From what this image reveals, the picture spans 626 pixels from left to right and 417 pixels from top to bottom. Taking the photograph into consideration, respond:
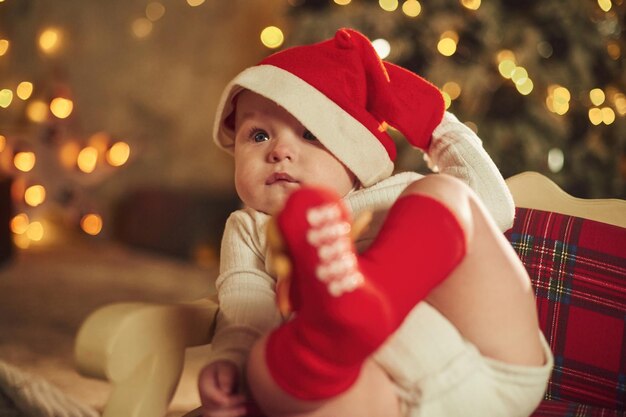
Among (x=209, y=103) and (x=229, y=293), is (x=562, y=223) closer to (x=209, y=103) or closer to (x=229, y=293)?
(x=229, y=293)

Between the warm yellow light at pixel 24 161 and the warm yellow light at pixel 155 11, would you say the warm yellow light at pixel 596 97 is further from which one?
the warm yellow light at pixel 24 161

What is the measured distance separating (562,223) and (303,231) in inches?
27.6

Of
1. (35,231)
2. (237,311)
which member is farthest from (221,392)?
(35,231)

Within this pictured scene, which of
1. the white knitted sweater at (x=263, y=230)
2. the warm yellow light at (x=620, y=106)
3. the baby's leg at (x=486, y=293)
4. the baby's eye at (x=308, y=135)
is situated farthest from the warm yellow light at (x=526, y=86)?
the baby's leg at (x=486, y=293)

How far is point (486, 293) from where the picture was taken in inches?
27.4

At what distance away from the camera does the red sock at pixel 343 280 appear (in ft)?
1.80

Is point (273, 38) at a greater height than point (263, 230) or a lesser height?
greater

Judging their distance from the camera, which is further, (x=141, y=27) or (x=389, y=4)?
(x=141, y=27)

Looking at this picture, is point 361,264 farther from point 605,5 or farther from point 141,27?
point 141,27

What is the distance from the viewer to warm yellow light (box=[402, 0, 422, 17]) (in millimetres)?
2119

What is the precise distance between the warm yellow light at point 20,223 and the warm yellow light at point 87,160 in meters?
0.30

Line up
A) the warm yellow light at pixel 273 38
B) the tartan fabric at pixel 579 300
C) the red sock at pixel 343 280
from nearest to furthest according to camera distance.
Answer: the red sock at pixel 343 280, the tartan fabric at pixel 579 300, the warm yellow light at pixel 273 38

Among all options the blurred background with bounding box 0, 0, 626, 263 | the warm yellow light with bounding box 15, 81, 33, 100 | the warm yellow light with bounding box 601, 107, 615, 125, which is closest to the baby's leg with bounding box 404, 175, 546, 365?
the warm yellow light with bounding box 601, 107, 615, 125

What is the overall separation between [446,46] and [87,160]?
1.64 meters
